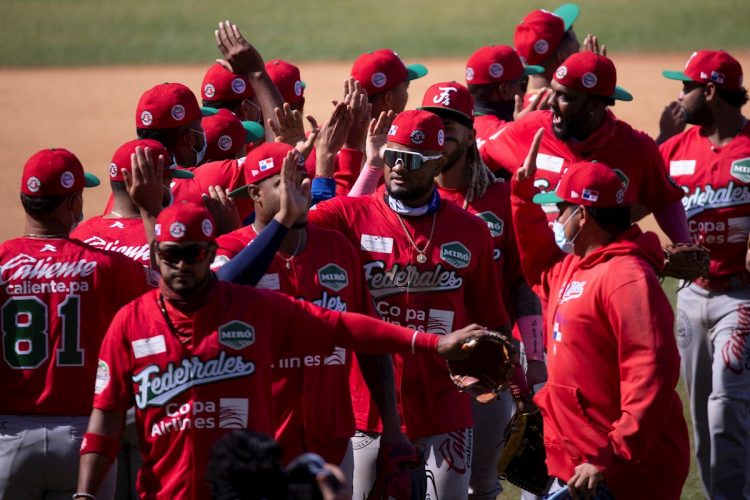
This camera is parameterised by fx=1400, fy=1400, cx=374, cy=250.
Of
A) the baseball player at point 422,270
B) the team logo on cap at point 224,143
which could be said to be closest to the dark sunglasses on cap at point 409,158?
the baseball player at point 422,270

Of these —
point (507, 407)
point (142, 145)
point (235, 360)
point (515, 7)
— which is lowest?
point (507, 407)

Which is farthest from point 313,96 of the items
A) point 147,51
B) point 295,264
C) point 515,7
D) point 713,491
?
point 295,264

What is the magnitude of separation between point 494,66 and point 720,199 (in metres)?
1.64

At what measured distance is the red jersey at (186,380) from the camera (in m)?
5.21

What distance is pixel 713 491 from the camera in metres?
8.30

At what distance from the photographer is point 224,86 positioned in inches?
360

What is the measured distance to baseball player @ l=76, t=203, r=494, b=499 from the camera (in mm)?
5207

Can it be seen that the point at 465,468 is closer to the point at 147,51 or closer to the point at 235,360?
the point at 235,360

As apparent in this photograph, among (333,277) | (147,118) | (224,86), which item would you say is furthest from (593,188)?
(224,86)

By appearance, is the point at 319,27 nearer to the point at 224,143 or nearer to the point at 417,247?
the point at 224,143

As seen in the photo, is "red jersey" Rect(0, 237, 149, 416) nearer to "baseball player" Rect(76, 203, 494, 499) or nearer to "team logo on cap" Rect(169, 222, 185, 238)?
"baseball player" Rect(76, 203, 494, 499)

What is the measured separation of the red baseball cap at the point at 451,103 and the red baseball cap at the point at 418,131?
1.96 ft

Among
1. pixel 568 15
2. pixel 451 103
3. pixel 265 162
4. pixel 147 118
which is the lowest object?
pixel 265 162

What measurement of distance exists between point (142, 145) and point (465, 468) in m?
2.15
